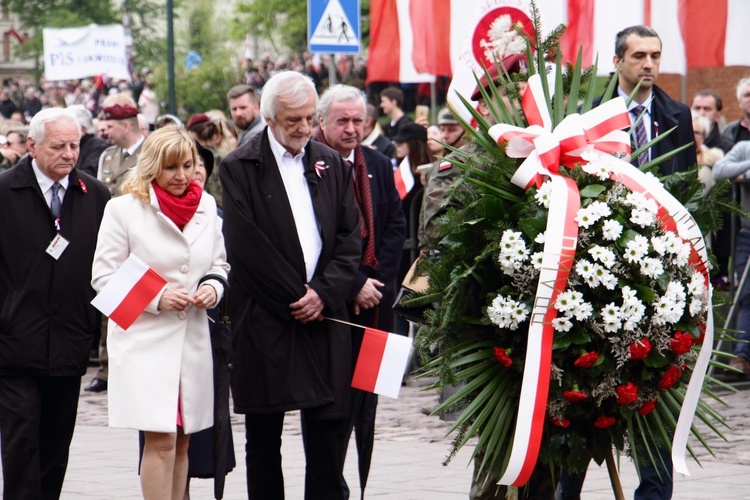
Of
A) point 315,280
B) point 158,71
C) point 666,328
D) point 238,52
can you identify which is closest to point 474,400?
point 666,328

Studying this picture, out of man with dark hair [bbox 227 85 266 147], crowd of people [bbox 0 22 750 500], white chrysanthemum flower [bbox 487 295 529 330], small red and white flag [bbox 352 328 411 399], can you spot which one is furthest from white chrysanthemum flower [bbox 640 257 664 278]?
man with dark hair [bbox 227 85 266 147]

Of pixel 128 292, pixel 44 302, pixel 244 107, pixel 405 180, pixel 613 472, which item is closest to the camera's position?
pixel 613 472

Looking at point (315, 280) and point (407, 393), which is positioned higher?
point (315, 280)

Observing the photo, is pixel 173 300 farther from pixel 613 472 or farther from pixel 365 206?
pixel 613 472

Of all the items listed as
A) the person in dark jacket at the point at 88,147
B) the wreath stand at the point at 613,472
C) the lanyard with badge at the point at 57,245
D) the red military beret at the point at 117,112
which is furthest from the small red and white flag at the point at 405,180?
the wreath stand at the point at 613,472

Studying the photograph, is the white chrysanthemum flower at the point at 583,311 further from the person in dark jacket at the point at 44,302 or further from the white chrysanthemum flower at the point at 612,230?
the person in dark jacket at the point at 44,302

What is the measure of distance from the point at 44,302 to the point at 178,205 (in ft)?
3.30

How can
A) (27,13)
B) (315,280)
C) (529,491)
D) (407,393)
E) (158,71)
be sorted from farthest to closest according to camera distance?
(27,13) < (158,71) < (407,393) < (315,280) < (529,491)

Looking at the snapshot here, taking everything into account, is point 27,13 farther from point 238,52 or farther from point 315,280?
point 315,280

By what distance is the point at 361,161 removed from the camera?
7191mm

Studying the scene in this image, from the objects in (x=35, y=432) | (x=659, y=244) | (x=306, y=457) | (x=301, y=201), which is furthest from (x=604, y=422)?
(x=35, y=432)

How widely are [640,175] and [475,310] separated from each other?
772 millimetres

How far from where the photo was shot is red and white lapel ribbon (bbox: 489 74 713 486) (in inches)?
186

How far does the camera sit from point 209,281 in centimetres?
621
